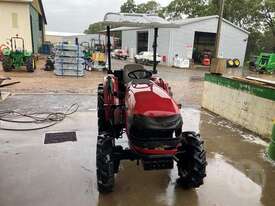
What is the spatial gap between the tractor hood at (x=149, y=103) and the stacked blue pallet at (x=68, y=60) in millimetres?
→ 10147

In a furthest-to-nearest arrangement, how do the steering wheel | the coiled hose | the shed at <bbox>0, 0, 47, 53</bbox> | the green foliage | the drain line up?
the green foliage, the shed at <bbox>0, 0, 47, 53</bbox>, the coiled hose, the drain, the steering wheel

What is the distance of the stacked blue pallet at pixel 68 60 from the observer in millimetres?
12953

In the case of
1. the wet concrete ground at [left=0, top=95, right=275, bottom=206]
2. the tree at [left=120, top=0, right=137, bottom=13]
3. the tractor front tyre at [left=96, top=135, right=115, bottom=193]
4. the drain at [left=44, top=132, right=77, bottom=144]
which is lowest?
the wet concrete ground at [left=0, top=95, right=275, bottom=206]

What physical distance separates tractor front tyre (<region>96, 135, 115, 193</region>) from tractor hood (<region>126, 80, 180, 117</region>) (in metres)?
0.51

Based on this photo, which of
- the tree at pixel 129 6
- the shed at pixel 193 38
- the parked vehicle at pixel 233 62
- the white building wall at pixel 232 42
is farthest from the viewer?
the tree at pixel 129 6

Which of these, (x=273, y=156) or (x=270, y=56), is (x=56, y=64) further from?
(x=270, y=56)

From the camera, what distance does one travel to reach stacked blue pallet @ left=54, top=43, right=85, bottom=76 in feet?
42.5

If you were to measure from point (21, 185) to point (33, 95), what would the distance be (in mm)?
5439

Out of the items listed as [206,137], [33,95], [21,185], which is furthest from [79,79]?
[21,185]

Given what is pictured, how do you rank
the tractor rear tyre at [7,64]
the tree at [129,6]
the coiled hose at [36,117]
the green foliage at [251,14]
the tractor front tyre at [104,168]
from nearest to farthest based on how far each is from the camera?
the tractor front tyre at [104,168]
the coiled hose at [36,117]
the tractor rear tyre at [7,64]
the green foliage at [251,14]
the tree at [129,6]

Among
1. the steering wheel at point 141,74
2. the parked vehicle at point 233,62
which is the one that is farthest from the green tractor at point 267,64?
the steering wheel at point 141,74

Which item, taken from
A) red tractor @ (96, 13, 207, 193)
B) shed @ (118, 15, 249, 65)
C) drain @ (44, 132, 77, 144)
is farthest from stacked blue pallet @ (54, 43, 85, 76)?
shed @ (118, 15, 249, 65)

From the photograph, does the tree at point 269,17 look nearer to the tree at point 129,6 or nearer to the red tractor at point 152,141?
the tree at point 129,6

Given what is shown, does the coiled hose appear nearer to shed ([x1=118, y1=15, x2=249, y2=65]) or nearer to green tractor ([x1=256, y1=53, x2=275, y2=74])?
green tractor ([x1=256, y1=53, x2=275, y2=74])
